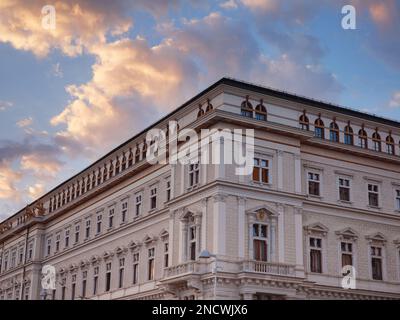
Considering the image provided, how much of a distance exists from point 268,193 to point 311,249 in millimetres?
5643

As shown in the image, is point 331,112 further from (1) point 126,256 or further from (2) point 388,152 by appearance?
(1) point 126,256

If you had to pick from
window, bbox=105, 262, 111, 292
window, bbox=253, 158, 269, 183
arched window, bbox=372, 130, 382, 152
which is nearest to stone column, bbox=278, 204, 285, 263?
window, bbox=253, 158, 269, 183

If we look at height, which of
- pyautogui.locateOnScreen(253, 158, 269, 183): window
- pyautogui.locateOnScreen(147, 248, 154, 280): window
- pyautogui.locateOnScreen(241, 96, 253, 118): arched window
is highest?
pyautogui.locateOnScreen(241, 96, 253, 118): arched window

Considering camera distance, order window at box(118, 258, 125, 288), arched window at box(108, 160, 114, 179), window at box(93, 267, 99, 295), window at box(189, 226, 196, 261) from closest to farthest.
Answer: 1. window at box(189, 226, 196, 261)
2. window at box(118, 258, 125, 288)
3. window at box(93, 267, 99, 295)
4. arched window at box(108, 160, 114, 179)

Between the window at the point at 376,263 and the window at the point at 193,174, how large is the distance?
14.9 meters

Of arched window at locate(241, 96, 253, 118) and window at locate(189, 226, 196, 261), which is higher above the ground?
arched window at locate(241, 96, 253, 118)

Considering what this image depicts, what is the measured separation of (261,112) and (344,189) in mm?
9429

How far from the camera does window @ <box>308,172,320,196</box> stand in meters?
48.1

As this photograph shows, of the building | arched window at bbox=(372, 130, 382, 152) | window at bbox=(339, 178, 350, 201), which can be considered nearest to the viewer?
Answer: the building

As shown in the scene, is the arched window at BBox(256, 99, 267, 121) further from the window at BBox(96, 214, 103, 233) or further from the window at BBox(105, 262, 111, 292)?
the window at BBox(96, 214, 103, 233)

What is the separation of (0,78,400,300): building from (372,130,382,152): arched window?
88mm

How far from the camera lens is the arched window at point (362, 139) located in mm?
51219
